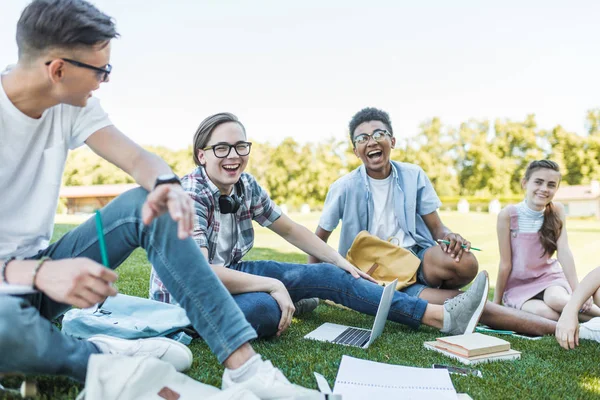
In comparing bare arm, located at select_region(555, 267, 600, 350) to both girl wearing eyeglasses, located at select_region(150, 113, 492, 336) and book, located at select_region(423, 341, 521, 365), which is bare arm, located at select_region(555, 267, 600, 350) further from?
girl wearing eyeglasses, located at select_region(150, 113, 492, 336)

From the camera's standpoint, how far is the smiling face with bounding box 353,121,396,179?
4004mm

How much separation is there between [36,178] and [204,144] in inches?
46.0

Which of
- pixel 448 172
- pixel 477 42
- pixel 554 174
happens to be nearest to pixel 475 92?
pixel 477 42

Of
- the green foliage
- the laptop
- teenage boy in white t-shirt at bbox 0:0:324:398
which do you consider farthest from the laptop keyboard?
the green foliage

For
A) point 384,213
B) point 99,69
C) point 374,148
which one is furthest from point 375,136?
point 99,69

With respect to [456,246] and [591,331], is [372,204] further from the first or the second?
[591,331]

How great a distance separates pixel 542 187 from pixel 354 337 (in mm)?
2106

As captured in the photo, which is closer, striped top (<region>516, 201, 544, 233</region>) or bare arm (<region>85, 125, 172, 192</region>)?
bare arm (<region>85, 125, 172, 192</region>)

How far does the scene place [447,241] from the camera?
3408 millimetres

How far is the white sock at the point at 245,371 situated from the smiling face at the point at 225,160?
138cm

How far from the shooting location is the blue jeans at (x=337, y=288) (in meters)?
3.00

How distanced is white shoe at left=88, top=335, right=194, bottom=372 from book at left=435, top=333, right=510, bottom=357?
1311 mm

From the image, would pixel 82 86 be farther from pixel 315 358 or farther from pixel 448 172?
pixel 448 172

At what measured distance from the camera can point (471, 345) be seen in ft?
8.14
